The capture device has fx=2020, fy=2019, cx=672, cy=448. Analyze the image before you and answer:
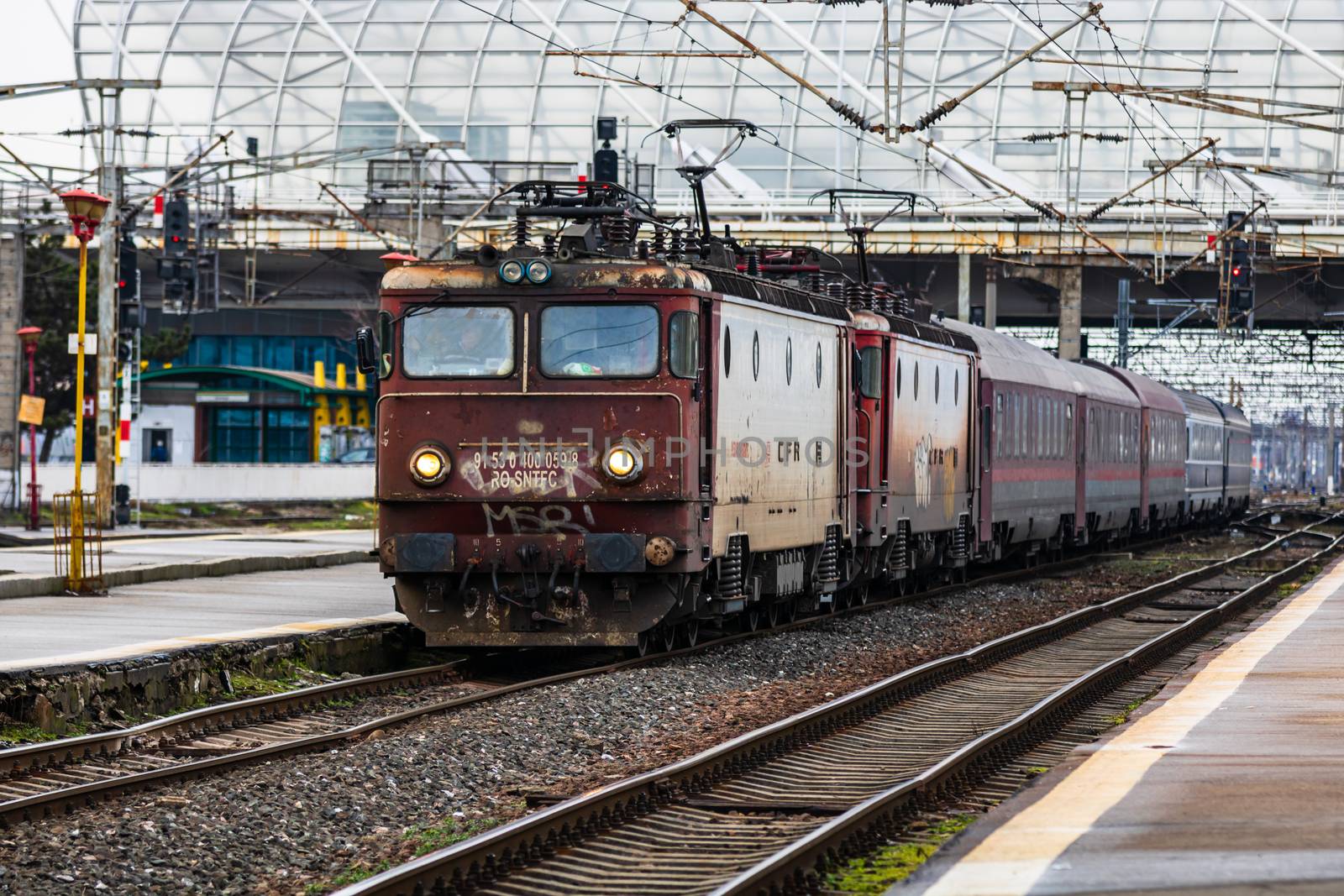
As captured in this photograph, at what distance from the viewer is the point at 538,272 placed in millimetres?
16156

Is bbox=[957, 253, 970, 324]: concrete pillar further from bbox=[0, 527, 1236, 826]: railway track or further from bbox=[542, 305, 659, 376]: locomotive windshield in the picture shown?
bbox=[542, 305, 659, 376]: locomotive windshield

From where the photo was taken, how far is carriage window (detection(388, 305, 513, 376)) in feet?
53.4

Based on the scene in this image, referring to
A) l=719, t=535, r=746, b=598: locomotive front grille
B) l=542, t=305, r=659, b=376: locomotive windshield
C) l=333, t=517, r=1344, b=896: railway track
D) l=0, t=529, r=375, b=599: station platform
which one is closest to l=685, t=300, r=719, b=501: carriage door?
l=542, t=305, r=659, b=376: locomotive windshield

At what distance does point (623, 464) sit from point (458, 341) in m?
1.73

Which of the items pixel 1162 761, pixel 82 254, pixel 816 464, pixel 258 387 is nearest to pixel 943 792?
pixel 1162 761

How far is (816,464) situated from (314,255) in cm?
4355

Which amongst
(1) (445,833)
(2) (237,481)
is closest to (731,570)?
(1) (445,833)

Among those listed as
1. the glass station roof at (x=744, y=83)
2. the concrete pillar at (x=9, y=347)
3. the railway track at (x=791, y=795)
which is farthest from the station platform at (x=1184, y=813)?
the glass station roof at (x=744, y=83)

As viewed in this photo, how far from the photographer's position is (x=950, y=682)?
1658 cm

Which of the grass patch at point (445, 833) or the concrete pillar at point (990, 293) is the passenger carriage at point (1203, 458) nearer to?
the concrete pillar at point (990, 293)

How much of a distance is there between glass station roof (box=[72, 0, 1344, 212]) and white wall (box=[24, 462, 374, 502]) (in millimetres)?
11499

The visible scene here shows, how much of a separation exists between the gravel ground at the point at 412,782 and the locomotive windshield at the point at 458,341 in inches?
108

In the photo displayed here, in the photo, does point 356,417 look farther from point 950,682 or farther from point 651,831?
point 651,831

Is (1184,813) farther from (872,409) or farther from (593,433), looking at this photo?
(872,409)
